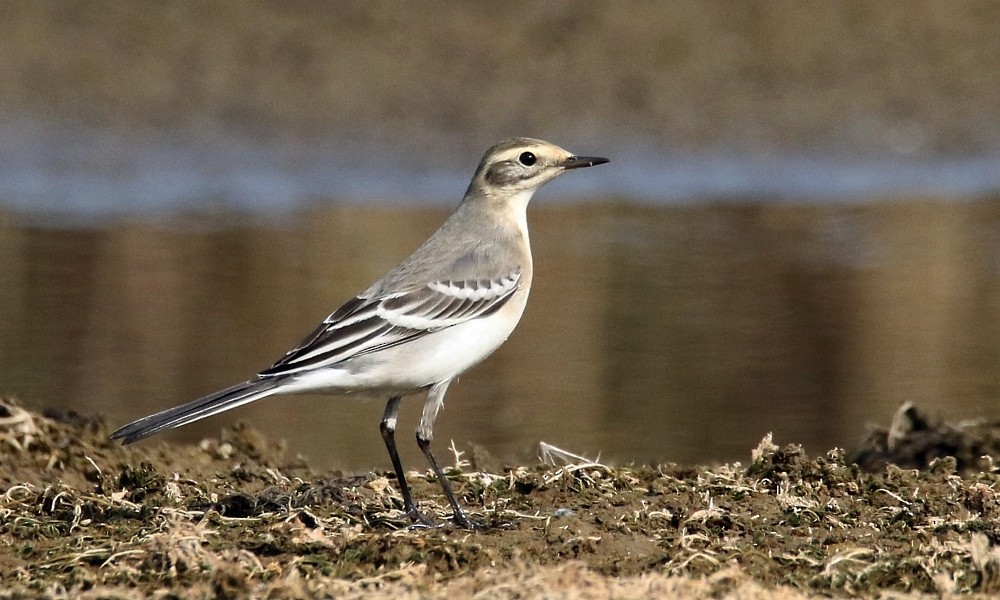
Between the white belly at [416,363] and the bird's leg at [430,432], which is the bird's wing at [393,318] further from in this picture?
the bird's leg at [430,432]

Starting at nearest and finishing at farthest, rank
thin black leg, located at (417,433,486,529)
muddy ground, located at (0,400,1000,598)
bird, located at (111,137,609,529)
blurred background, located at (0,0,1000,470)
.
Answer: muddy ground, located at (0,400,1000,598)
thin black leg, located at (417,433,486,529)
bird, located at (111,137,609,529)
blurred background, located at (0,0,1000,470)

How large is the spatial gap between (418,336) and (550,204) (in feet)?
40.4

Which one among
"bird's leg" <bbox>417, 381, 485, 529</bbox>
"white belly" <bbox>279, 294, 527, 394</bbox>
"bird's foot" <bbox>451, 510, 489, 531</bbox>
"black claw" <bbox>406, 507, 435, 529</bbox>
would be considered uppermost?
"white belly" <bbox>279, 294, 527, 394</bbox>

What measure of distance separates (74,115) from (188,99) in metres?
1.40

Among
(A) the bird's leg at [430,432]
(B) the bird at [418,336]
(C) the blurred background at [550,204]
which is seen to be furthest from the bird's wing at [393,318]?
(C) the blurred background at [550,204]

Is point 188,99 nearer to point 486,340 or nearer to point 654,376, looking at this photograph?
point 654,376

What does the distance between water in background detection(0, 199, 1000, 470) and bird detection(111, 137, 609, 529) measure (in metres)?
1.89

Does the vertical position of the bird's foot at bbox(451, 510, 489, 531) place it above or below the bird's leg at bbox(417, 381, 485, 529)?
below

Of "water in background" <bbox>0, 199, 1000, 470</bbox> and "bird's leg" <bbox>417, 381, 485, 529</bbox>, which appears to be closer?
"bird's leg" <bbox>417, 381, 485, 529</bbox>

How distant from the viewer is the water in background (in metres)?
11.1

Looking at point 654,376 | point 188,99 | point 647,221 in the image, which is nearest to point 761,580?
point 654,376

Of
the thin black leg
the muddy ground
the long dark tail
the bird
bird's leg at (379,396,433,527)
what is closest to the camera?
the muddy ground

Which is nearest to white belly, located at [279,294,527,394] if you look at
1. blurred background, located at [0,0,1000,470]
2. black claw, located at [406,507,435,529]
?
black claw, located at [406,507,435,529]

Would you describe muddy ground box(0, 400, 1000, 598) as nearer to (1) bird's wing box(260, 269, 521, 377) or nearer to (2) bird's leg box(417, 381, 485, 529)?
(2) bird's leg box(417, 381, 485, 529)
